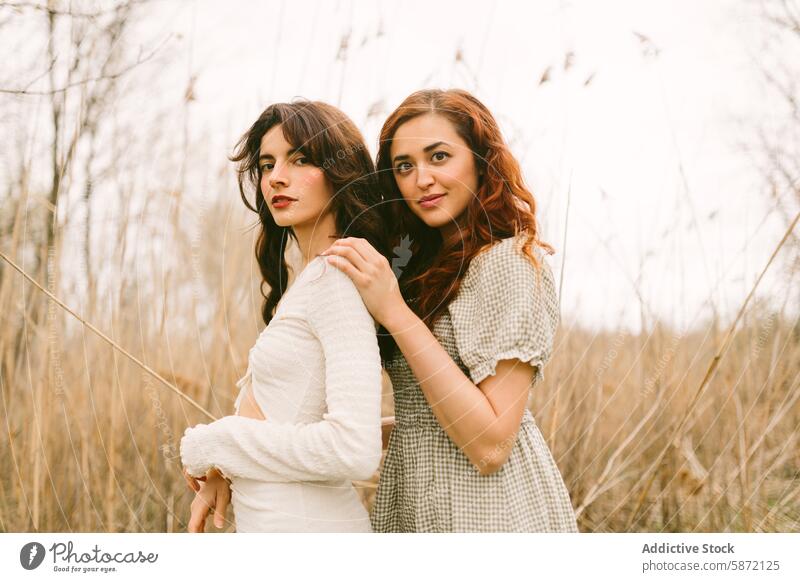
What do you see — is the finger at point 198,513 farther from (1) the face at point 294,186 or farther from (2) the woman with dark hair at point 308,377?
(1) the face at point 294,186

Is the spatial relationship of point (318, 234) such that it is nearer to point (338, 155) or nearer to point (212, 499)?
point (338, 155)

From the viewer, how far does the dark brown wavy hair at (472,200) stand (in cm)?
112

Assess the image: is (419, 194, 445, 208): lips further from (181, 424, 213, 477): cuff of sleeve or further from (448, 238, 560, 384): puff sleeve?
(181, 424, 213, 477): cuff of sleeve

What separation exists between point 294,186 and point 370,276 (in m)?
0.19

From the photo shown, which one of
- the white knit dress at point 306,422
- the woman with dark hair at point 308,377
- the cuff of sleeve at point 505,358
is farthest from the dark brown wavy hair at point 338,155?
the cuff of sleeve at point 505,358

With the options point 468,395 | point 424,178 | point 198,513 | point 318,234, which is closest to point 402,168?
point 424,178

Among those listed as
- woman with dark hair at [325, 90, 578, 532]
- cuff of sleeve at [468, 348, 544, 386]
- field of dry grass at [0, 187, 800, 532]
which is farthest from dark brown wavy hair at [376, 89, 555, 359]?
field of dry grass at [0, 187, 800, 532]

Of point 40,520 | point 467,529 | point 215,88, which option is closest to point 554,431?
point 467,529

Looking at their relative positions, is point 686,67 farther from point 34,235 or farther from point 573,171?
point 34,235

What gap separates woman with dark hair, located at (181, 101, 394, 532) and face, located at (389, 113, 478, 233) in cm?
7

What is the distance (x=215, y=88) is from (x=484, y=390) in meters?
0.85

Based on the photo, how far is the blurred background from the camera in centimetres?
145

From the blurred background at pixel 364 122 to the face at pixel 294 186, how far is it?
342 mm
